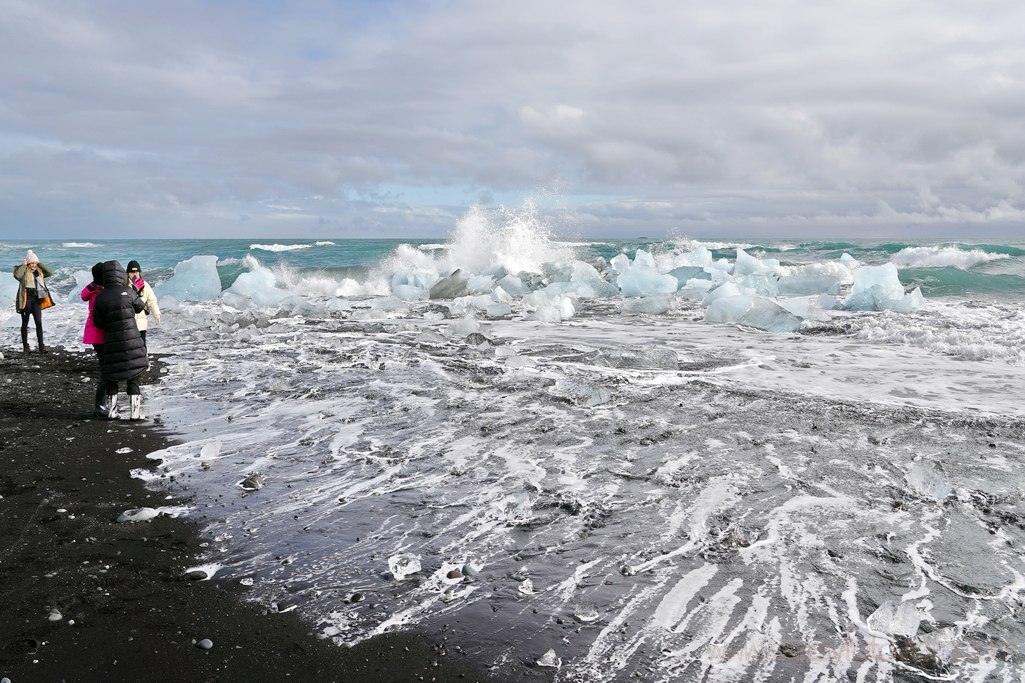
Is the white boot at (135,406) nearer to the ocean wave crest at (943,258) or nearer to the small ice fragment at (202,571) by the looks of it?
the small ice fragment at (202,571)

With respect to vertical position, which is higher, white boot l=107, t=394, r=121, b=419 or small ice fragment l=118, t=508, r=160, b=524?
white boot l=107, t=394, r=121, b=419

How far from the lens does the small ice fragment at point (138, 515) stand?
3.74 meters

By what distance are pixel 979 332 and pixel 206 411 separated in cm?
1047

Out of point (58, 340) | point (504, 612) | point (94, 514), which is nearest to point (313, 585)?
point (504, 612)

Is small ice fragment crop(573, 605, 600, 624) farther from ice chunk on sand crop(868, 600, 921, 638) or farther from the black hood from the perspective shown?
the black hood

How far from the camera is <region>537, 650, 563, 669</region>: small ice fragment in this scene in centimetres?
253

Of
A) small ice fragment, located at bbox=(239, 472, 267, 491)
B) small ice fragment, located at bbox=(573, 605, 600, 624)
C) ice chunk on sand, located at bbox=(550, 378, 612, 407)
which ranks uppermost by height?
ice chunk on sand, located at bbox=(550, 378, 612, 407)

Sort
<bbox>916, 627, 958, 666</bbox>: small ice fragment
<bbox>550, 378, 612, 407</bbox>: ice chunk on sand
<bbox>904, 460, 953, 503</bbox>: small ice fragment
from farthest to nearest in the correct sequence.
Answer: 1. <bbox>550, 378, 612, 407</bbox>: ice chunk on sand
2. <bbox>904, 460, 953, 503</bbox>: small ice fragment
3. <bbox>916, 627, 958, 666</bbox>: small ice fragment

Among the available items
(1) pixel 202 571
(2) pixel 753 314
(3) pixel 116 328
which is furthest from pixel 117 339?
(2) pixel 753 314

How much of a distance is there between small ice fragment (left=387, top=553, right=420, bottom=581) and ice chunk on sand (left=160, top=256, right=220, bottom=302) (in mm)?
15109

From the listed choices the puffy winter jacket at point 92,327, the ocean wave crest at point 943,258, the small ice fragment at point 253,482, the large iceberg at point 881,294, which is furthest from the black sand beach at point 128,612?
the ocean wave crest at point 943,258

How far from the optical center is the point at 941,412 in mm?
5992

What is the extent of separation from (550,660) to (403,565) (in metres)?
0.97

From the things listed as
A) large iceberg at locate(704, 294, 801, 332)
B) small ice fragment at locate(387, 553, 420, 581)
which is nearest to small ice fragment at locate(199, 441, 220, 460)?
small ice fragment at locate(387, 553, 420, 581)
